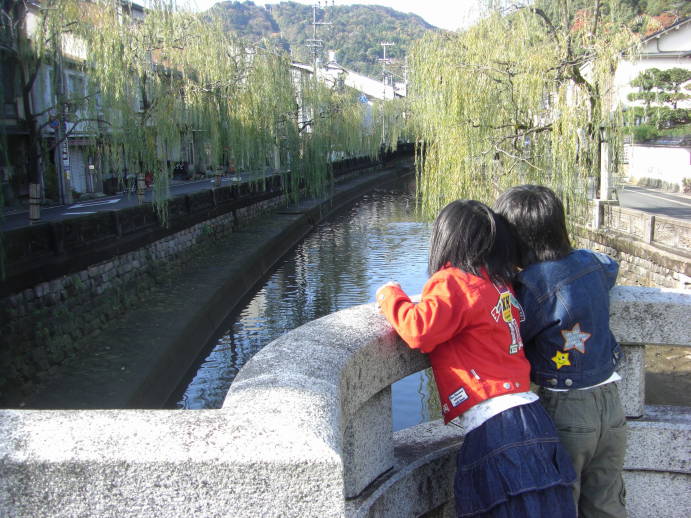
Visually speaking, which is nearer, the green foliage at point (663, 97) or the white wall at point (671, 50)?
the green foliage at point (663, 97)

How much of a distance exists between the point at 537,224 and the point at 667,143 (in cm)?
2523

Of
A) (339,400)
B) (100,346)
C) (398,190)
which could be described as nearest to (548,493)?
(339,400)

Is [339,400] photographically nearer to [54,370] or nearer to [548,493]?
[548,493]

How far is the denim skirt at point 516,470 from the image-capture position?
69.7 inches

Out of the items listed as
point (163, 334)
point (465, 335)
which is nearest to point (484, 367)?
point (465, 335)

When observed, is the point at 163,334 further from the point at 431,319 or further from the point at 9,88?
the point at 9,88

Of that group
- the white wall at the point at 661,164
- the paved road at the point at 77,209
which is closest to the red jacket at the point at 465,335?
the paved road at the point at 77,209

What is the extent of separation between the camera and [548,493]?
1.78 meters

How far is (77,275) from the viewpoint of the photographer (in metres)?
9.49

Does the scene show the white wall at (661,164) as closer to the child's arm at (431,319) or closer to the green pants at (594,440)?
the green pants at (594,440)

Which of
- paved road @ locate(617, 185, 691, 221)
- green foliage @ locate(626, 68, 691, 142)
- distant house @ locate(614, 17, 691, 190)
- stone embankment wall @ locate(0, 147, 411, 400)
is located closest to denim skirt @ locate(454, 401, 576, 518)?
stone embankment wall @ locate(0, 147, 411, 400)

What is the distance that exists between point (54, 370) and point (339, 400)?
702 cm

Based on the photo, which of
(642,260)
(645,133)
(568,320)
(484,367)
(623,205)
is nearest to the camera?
(484,367)

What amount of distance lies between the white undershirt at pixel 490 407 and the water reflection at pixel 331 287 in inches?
205
